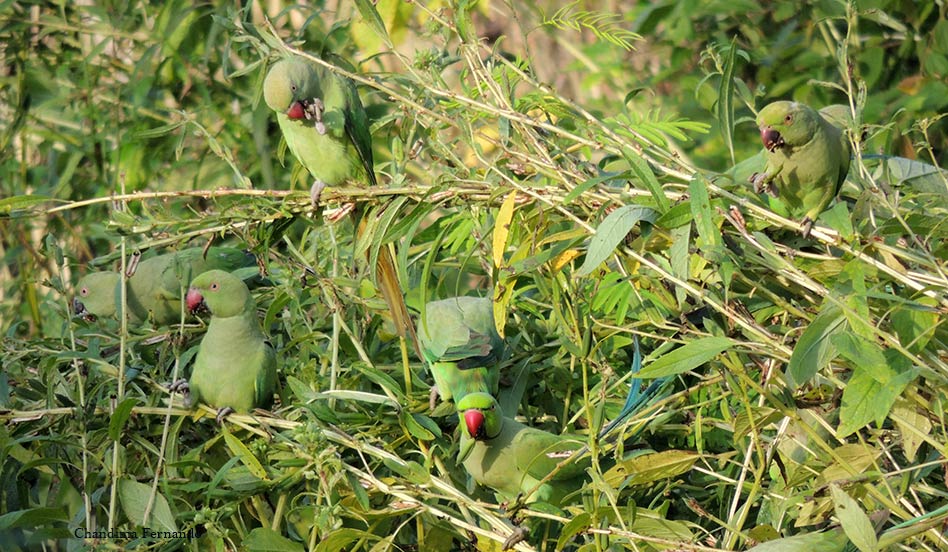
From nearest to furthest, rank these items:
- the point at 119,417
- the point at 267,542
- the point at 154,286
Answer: the point at 267,542 → the point at 119,417 → the point at 154,286

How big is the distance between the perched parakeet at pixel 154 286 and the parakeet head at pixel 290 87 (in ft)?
1.19

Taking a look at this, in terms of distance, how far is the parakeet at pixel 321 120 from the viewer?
1.78 metres

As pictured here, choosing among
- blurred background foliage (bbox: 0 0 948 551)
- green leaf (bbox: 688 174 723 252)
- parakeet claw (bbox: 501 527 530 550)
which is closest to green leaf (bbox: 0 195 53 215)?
blurred background foliage (bbox: 0 0 948 551)

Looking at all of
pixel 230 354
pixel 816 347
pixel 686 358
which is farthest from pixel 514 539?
pixel 230 354

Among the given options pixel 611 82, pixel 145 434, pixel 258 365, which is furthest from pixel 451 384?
pixel 611 82

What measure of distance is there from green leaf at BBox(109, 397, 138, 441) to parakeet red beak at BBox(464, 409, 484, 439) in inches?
18.7

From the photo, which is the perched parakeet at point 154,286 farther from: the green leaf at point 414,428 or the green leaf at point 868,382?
the green leaf at point 868,382

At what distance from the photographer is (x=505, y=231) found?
1.29 meters

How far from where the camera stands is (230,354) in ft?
5.59

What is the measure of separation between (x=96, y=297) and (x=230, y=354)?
589mm

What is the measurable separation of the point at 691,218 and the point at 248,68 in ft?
2.48

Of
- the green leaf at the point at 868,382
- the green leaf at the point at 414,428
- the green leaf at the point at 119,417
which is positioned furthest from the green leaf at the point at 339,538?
the green leaf at the point at 868,382

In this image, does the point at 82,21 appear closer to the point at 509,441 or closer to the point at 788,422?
the point at 509,441

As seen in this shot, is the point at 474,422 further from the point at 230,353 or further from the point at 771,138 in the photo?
the point at 771,138
